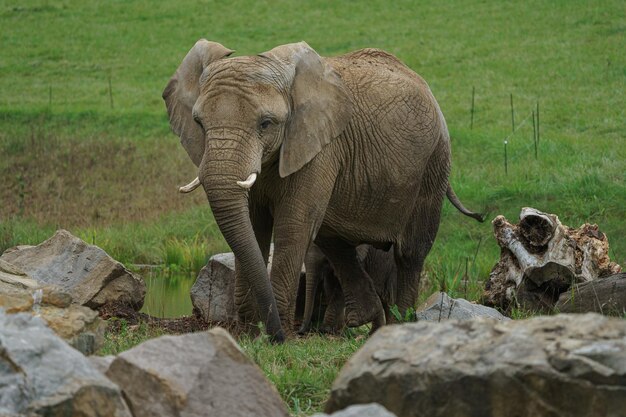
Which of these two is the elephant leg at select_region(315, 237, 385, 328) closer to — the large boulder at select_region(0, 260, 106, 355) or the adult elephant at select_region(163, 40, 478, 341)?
the adult elephant at select_region(163, 40, 478, 341)

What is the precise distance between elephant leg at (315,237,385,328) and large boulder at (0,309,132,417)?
567 cm

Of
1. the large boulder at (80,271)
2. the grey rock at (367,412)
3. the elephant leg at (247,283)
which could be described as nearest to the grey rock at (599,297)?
the elephant leg at (247,283)

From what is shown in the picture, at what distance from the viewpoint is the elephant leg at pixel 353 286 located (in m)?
10.5

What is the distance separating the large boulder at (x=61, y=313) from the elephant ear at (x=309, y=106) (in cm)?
261

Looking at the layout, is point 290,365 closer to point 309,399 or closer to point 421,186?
point 309,399

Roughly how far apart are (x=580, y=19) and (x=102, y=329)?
874 inches

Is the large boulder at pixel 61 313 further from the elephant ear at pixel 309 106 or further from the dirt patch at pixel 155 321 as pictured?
the dirt patch at pixel 155 321

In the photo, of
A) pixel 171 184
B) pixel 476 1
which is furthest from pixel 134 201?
pixel 476 1

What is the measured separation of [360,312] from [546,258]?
1464 millimetres

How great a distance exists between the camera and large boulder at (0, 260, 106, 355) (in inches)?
239

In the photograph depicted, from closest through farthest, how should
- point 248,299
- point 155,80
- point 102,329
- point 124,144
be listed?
point 102,329 < point 248,299 < point 124,144 < point 155,80

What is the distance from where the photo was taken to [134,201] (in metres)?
18.0

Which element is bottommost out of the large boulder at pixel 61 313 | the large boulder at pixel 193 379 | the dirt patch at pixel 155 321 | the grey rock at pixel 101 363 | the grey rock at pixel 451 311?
the dirt patch at pixel 155 321

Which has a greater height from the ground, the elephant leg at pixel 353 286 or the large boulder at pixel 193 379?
the large boulder at pixel 193 379
